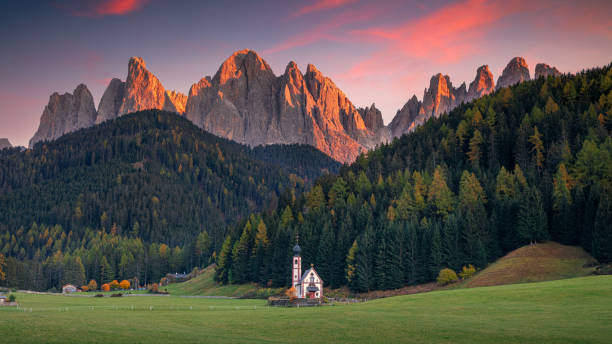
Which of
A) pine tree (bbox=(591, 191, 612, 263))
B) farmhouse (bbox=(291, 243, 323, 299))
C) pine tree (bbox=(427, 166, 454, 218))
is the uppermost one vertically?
pine tree (bbox=(427, 166, 454, 218))

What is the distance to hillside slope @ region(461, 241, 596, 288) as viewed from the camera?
239 ft

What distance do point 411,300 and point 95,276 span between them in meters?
136

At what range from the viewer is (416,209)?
106375 millimetres

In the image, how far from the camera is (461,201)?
335ft

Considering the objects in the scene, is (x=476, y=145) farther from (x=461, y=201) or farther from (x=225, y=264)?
(x=225, y=264)

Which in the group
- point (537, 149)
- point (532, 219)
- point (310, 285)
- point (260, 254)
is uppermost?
point (537, 149)

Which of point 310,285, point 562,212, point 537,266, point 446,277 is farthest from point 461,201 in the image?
point 310,285

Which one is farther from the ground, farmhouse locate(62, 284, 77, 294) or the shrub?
the shrub

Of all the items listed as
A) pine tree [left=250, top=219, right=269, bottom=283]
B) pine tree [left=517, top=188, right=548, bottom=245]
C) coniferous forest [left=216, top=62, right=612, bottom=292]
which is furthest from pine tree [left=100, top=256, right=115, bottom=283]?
pine tree [left=517, top=188, right=548, bottom=245]

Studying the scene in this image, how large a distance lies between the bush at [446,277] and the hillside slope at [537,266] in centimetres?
345

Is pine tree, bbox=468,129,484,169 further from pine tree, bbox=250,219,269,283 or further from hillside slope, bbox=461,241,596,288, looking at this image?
pine tree, bbox=250,219,269,283

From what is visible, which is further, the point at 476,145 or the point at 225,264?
the point at 225,264

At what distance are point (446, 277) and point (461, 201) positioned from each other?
72.3 feet

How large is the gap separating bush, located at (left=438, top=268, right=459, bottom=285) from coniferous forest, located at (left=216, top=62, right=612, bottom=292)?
5.03 meters
